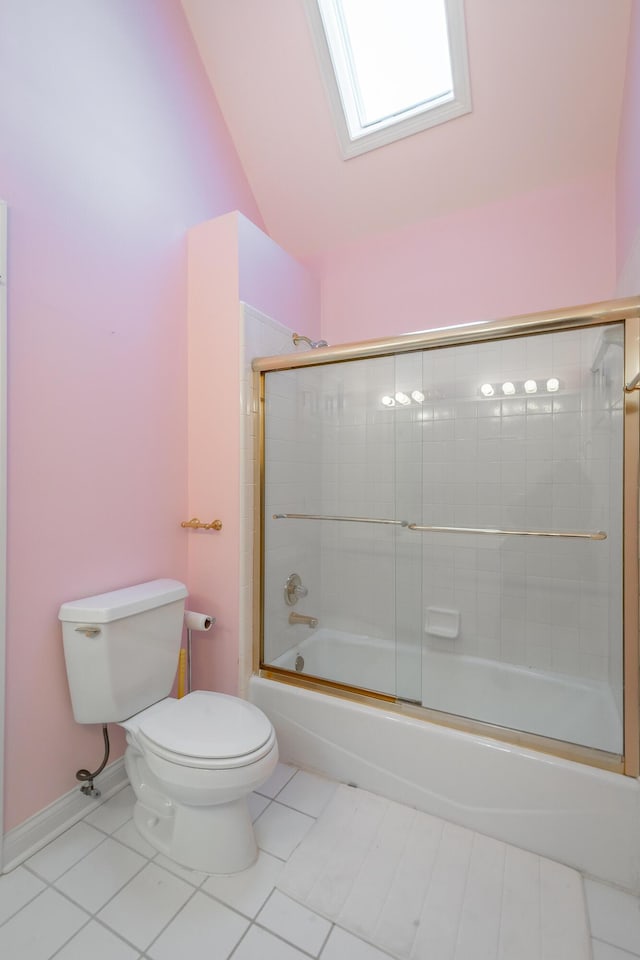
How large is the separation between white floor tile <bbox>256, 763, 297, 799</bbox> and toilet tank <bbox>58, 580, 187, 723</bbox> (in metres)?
0.51

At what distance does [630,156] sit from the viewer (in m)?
1.61

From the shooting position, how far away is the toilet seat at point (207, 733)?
4.04ft

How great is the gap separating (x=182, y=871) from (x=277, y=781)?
1.52 ft

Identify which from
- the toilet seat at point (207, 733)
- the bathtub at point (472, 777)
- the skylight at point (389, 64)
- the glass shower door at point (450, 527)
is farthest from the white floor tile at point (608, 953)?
the skylight at point (389, 64)

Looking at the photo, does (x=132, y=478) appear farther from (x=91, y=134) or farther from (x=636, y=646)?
(x=636, y=646)

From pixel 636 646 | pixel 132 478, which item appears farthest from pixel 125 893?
pixel 636 646

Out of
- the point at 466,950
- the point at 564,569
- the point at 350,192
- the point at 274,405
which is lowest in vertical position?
the point at 466,950

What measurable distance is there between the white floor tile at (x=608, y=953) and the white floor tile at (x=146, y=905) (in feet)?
3.34

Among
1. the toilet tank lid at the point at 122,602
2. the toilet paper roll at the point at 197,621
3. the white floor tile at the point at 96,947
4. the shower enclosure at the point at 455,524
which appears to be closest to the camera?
the white floor tile at the point at 96,947

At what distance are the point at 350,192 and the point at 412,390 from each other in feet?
3.72

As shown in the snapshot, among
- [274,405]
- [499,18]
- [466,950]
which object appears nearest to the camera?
[466,950]

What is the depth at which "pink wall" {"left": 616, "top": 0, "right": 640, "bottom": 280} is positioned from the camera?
150 centimetres

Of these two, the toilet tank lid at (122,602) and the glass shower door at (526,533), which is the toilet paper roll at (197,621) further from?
the glass shower door at (526,533)

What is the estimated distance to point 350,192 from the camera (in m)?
2.27
